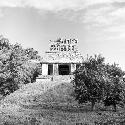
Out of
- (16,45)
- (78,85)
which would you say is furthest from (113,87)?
(16,45)

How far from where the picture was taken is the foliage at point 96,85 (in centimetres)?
4025

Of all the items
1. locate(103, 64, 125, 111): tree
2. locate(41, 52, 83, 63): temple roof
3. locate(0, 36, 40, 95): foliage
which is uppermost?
locate(41, 52, 83, 63): temple roof

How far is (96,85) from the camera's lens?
40.3 meters

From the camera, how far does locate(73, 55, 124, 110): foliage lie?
132ft

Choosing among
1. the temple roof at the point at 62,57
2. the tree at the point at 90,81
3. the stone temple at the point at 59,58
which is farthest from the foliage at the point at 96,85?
the temple roof at the point at 62,57

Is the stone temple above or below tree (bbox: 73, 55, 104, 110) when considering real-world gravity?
above

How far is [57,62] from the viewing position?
7200cm

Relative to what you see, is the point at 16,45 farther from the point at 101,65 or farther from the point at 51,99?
the point at 101,65

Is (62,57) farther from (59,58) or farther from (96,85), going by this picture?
(96,85)

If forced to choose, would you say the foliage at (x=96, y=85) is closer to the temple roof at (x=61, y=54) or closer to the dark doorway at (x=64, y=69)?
the temple roof at (x=61, y=54)

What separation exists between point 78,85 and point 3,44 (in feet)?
183

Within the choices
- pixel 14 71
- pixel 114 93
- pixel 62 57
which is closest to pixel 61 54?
pixel 62 57

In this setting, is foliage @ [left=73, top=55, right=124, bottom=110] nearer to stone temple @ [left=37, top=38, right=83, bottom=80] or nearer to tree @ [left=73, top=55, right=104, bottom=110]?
tree @ [left=73, top=55, right=104, bottom=110]

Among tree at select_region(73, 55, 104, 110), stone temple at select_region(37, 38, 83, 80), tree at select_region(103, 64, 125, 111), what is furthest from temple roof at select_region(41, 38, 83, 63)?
tree at select_region(103, 64, 125, 111)
